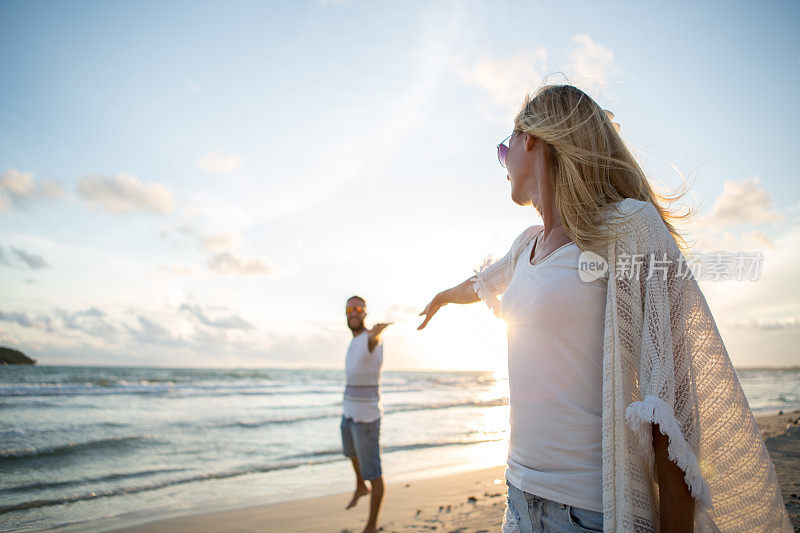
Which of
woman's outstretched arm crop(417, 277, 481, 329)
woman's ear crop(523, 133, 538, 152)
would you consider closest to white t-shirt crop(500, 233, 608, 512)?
woman's ear crop(523, 133, 538, 152)

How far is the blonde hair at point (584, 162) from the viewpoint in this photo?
1354 mm

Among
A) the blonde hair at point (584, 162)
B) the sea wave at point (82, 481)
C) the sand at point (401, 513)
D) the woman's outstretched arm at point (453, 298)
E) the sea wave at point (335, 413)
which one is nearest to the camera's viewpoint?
the blonde hair at point (584, 162)

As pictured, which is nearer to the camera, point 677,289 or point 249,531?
point 677,289

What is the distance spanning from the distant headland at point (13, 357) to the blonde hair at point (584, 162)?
74.6 metres

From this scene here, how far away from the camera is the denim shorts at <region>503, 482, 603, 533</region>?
1223mm

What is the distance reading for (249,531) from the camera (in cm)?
562

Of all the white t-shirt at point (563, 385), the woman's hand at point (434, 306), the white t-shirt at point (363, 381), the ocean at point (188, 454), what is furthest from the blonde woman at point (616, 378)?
the ocean at point (188, 454)

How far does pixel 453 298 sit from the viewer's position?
2.13 m

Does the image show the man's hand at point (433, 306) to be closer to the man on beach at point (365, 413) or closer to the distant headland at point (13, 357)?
the man on beach at point (365, 413)

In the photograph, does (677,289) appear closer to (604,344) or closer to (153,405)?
(604,344)

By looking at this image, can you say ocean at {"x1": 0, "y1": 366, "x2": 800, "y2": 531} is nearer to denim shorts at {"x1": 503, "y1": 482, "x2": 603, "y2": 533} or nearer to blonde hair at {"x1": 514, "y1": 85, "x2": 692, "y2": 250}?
denim shorts at {"x1": 503, "y1": 482, "x2": 603, "y2": 533}

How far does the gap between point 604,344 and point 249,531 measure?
5783 mm

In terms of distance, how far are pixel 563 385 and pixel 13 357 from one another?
7661 centimetres

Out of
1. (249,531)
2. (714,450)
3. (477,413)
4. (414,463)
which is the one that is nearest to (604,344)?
(714,450)
